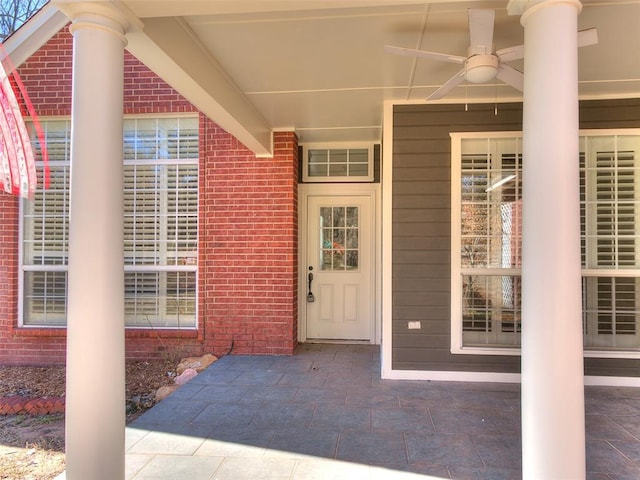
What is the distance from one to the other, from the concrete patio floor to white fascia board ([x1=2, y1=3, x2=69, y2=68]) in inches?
101

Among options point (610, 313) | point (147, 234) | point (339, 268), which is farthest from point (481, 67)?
point (147, 234)

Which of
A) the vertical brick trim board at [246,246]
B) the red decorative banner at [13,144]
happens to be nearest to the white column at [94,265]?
the red decorative banner at [13,144]

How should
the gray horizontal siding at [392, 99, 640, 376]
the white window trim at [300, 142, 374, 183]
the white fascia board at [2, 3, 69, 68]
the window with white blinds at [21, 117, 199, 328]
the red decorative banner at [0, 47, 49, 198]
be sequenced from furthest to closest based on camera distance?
the white window trim at [300, 142, 374, 183], the window with white blinds at [21, 117, 199, 328], the gray horizontal siding at [392, 99, 640, 376], the red decorative banner at [0, 47, 49, 198], the white fascia board at [2, 3, 69, 68]

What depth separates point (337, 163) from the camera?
5.43 metres

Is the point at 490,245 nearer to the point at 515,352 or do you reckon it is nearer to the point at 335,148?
the point at 515,352

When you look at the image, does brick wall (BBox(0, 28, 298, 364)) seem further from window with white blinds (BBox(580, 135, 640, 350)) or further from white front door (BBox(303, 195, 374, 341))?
window with white blinds (BBox(580, 135, 640, 350))

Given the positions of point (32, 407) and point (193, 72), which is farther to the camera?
point (32, 407)

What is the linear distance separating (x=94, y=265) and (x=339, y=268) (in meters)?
3.81

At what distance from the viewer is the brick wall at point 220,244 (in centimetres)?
480

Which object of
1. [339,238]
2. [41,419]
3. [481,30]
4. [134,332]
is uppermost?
[481,30]

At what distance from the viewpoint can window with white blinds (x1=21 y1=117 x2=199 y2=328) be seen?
4902mm

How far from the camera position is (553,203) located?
176cm

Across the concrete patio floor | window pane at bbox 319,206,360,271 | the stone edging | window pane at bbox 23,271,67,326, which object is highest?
window pane at bbox 319,206,360,271

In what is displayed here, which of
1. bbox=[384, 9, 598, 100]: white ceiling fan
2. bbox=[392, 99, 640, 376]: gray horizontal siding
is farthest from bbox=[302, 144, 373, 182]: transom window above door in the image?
bbox=[384, 9, 598, 100]: white ceiling fan
